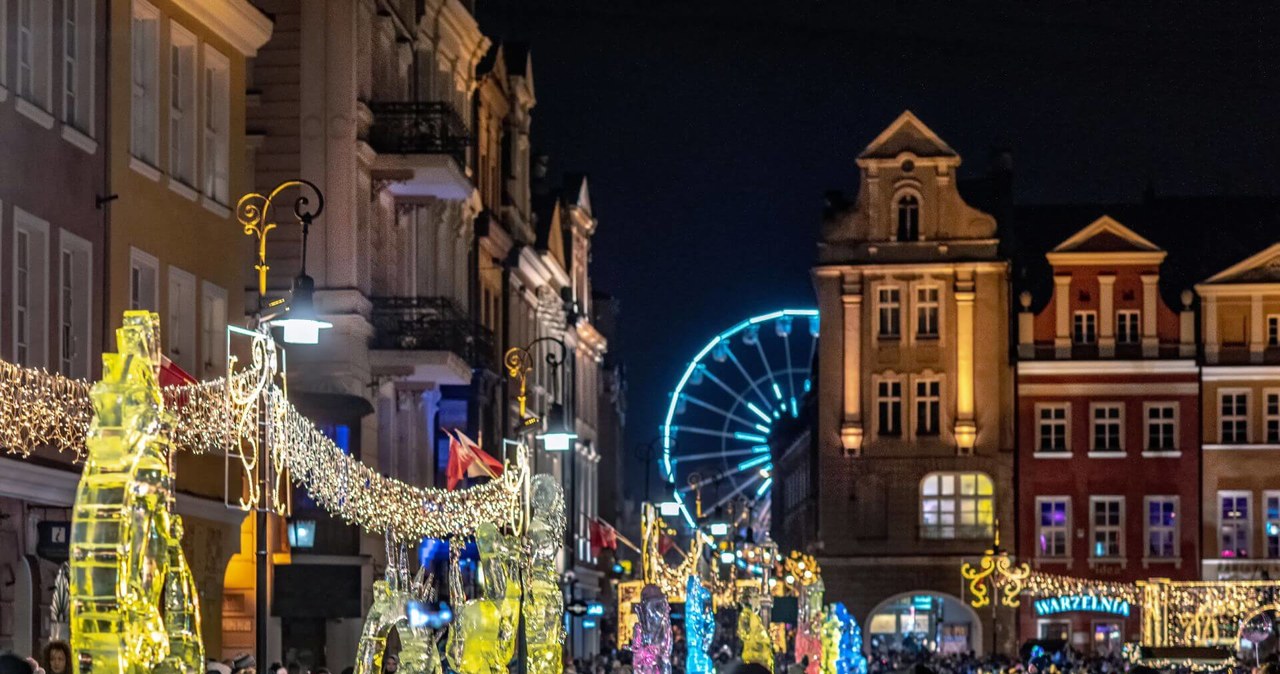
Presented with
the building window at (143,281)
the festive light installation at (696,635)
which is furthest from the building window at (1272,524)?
the building window at (143,281)

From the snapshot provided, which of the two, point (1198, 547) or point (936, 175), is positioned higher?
point (936, 175)

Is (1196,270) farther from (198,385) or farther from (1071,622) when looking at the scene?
(198,385)

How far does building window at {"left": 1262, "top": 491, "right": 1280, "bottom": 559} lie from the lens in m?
80.2

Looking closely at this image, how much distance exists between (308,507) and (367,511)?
9309 millimetres

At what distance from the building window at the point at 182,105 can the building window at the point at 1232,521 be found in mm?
54162

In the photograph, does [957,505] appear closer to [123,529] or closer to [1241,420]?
[1241,420]

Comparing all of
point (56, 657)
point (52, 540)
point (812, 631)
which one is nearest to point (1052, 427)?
point (812, 631)

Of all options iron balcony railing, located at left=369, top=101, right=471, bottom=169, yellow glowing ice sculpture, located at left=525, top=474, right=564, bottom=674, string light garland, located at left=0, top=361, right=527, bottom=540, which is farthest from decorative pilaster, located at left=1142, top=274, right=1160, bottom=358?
yellow glowing ice sculpture, located at left=525, top=474, right=564, bottom=674

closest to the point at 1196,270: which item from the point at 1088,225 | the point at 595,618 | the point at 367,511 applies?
the point at 1088,225

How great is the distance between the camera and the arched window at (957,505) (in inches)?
3223

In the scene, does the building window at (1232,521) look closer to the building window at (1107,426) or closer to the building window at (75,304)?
the building window at (1107,426)

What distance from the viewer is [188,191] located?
32.6 m

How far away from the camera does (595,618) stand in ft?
255

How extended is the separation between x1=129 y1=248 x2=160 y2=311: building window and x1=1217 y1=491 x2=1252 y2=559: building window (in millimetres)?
55513
